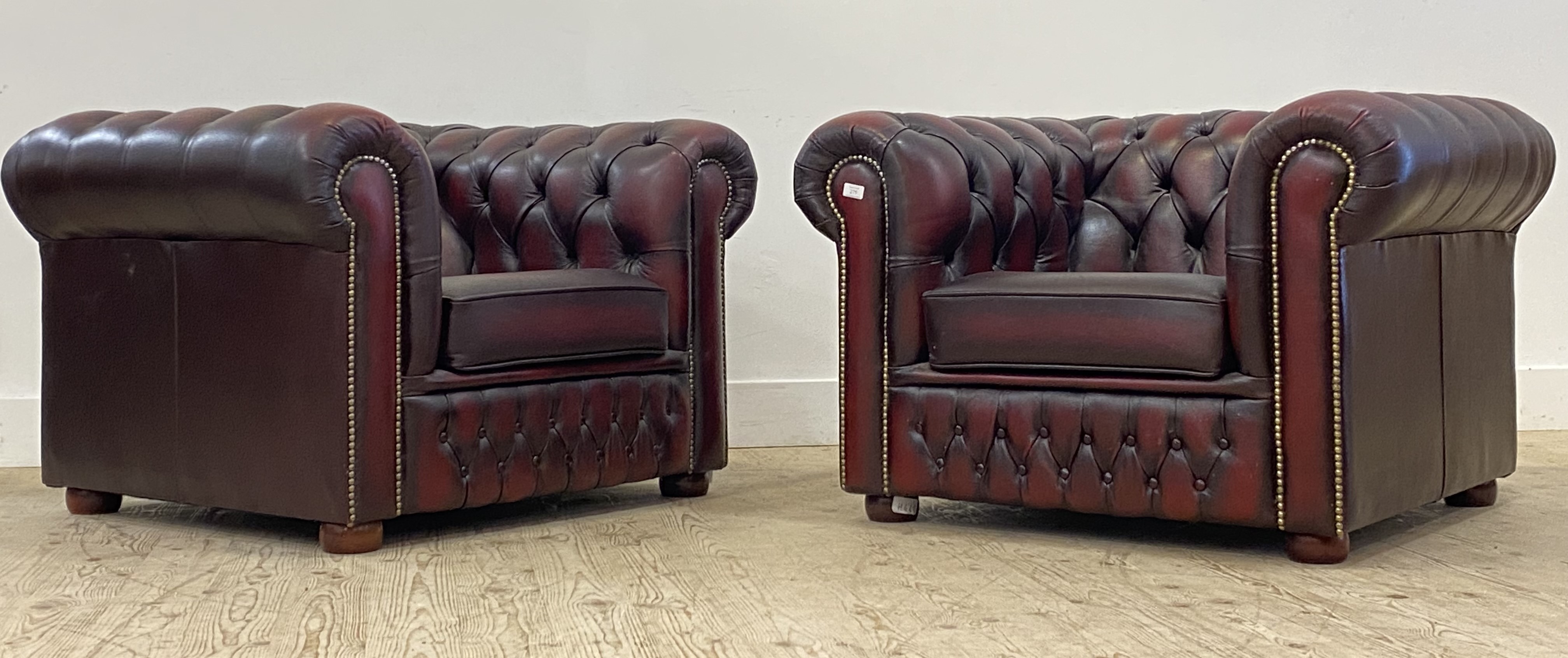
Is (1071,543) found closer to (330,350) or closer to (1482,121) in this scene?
(1482,121)

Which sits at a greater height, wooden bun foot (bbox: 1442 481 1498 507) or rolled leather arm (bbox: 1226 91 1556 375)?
rolled leather arm (bbox: 1226 91 1556 375)

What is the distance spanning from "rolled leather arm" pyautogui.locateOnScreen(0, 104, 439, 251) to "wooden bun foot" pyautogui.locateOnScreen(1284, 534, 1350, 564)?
1.53 meters

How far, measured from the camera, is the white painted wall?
4184 mm

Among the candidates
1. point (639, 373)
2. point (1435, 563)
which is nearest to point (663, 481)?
point (639, 373)

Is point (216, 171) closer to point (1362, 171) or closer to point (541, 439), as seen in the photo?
point (541, 439)

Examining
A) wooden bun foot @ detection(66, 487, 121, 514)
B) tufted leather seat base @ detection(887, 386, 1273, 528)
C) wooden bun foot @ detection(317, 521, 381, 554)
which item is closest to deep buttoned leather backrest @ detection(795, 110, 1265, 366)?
tufted leather seat base @ detection(887, 386, 1273, 528)

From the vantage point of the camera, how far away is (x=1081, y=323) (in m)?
2.62

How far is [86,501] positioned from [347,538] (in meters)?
0.79

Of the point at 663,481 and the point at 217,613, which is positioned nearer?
the point at 217,613

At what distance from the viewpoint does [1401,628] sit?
2.04 meters

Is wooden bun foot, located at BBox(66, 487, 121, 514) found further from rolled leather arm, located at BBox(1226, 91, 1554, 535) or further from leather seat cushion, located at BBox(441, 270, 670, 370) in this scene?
rolled leather arm, located at BBox(1226, 91, 1554, 535)

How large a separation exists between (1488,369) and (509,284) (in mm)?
1829

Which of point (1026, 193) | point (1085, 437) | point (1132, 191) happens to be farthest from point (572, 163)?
point (1085, 437)

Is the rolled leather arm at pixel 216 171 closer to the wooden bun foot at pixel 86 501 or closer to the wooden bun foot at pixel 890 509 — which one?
the wooden bun foot at pixel 86 501
